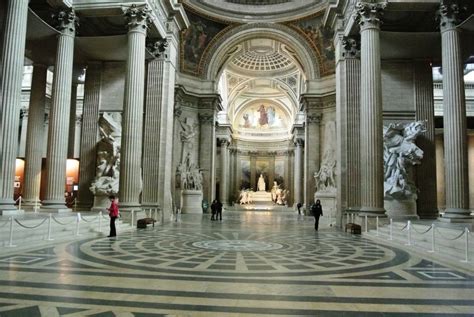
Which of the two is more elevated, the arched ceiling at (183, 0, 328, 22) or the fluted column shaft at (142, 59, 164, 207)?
the arched ceiling at (183, 0, 328, 22)

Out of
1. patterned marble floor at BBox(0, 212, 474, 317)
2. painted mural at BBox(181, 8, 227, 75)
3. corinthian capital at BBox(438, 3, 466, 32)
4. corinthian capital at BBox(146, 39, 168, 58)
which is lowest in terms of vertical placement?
patterned marble floor at BBox(0, 212, 474, 317)

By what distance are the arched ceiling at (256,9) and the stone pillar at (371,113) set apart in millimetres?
17058

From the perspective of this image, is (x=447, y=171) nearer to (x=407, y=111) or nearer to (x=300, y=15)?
(x=407, y=111)

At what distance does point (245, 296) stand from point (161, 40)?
47.0 feet

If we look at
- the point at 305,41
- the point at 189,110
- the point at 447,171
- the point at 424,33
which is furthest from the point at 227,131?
the point at 447,171

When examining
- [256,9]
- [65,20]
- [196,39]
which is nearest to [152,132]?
[65,20]

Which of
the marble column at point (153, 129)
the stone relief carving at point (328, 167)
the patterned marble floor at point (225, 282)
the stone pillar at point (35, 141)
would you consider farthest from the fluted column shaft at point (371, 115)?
the stone relief carving at point (328, 167)

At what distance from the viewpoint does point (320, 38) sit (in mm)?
30125

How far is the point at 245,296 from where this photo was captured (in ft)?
15.8

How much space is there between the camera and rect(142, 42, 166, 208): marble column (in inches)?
632

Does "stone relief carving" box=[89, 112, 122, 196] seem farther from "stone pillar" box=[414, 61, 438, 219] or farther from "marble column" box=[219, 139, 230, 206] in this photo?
"marble column" box=[219, 139, 230, 206]

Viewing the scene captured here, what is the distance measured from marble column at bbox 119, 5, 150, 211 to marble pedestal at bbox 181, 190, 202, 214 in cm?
1298

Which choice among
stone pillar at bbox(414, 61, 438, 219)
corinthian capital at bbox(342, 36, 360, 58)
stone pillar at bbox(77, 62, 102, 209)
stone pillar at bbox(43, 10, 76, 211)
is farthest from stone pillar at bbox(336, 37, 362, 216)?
stone pillar at bbox(77, 62, 102, 209)

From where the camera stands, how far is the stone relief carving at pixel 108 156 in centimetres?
1661
